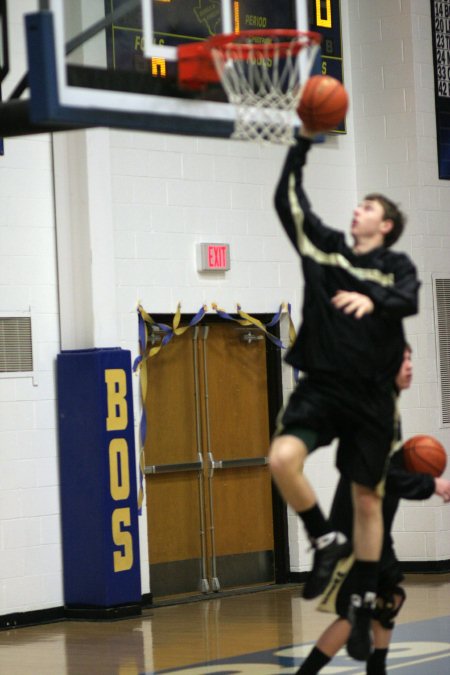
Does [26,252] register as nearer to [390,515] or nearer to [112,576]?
[112,576]

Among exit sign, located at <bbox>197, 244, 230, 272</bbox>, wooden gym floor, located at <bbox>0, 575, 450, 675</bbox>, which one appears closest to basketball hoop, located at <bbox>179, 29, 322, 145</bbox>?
wooden gym floor, located at <bbox>0, 575, 450, 675</bbox>

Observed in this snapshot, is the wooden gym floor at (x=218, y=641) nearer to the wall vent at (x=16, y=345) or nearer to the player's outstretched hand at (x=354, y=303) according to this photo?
the wall vent at (x=16, y=345)

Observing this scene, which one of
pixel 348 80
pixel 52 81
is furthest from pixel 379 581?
pixel 348 80

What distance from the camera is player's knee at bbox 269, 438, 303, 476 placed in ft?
18.2

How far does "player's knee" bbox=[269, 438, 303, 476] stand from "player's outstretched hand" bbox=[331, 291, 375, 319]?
597 mm

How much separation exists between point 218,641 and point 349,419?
132 inches

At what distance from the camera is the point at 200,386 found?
1094 centimetres

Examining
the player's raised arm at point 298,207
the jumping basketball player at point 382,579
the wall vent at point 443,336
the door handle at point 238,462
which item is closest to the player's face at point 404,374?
the jumping basketball player at point 382,579

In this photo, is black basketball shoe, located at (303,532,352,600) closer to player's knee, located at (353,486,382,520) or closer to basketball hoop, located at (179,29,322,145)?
player's knee, located at (353,486,382,520)

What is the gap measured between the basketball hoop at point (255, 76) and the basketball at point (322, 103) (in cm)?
32

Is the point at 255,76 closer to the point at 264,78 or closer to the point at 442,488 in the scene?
the point at 264,78

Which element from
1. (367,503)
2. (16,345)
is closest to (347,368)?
(367,503)

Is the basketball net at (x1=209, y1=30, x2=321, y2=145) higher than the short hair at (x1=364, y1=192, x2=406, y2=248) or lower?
higher

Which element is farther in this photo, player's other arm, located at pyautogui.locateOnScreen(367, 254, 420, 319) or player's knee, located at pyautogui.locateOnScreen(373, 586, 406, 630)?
player's knee, located at pyautogui.locateOnScreen(373, 586, 406, 630)
